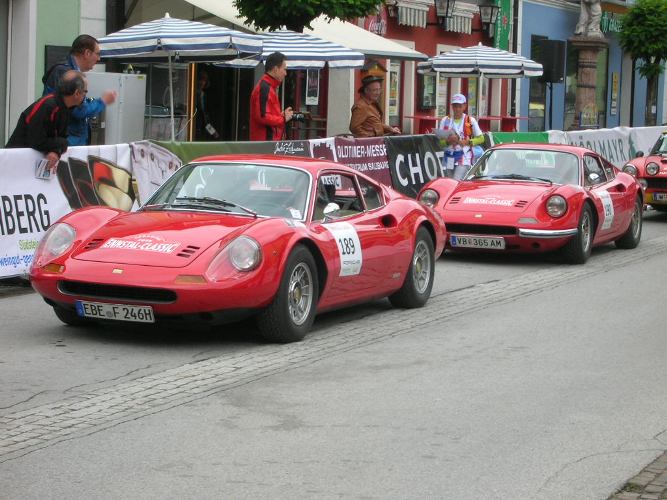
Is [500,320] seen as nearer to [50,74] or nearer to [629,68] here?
[50,74]

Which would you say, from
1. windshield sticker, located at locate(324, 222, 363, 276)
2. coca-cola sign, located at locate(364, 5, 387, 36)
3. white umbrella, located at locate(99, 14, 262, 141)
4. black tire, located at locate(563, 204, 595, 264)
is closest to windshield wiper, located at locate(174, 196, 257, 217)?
windshield sticker, located at locate(324, 222, 363, 276)

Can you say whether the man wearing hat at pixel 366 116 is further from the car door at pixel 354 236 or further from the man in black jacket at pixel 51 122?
the car door at pixel 354 236

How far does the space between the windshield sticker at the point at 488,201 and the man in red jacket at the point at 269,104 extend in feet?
8.14

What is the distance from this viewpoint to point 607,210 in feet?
52.0

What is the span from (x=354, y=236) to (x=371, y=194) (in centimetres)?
88

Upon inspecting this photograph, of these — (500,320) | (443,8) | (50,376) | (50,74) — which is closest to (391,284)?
(500,320)

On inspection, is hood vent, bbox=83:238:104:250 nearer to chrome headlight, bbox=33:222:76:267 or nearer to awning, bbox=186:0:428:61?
chrome headlight, bbox=33:222:76:267

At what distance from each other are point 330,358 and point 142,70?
14.1m

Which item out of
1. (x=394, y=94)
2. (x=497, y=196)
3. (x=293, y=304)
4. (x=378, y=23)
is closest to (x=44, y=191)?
(x=293, y=304)

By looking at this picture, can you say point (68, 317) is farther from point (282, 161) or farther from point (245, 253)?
point (282, 161)

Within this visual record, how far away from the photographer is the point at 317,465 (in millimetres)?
6141

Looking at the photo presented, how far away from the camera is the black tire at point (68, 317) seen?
9492 millimetres

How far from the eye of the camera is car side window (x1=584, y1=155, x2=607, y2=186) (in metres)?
15.8

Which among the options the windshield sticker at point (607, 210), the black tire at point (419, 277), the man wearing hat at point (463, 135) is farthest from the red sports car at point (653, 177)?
the black tire at point (419, 277)
